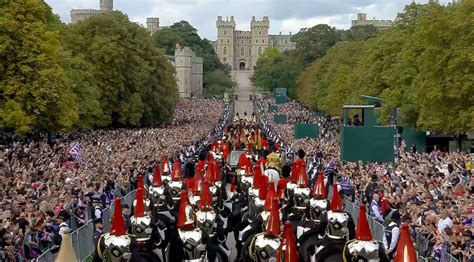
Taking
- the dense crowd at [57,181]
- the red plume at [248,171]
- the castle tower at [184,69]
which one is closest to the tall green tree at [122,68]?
the dense crowd at [57,181]

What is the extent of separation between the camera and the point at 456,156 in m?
28.4

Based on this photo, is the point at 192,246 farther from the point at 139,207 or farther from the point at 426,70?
the point at 426,70

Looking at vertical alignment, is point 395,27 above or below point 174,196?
above

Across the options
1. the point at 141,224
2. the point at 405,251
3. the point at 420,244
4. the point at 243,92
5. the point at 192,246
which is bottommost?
the point at 243,92

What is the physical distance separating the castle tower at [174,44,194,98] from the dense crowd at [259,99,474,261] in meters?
110

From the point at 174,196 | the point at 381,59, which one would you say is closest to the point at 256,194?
the point at 174,196

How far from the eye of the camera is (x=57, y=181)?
2261 centimetres

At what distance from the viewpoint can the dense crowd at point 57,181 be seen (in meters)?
15.8

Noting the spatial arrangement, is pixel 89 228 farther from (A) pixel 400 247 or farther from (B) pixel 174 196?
(A) pixel 400 247

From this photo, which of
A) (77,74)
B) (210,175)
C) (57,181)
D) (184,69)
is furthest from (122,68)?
(184,69)

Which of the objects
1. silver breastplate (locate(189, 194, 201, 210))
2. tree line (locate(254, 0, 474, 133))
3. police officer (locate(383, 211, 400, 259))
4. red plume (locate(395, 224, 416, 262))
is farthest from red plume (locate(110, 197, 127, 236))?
tree line (locate(254, 0, 474, 133))

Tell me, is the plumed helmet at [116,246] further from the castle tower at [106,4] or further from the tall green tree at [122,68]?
the castle tower at [106,4]

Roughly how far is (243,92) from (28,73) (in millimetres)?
128012

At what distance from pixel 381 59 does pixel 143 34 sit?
20.3 metres
